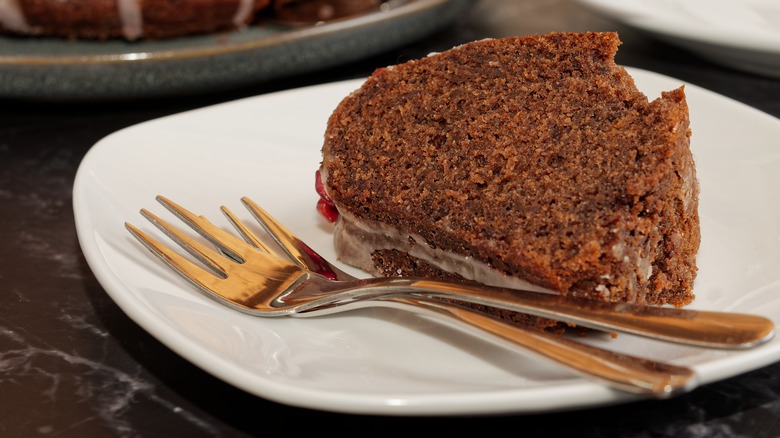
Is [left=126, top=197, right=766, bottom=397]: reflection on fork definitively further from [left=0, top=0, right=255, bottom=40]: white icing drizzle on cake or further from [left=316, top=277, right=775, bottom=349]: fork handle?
[left=0, top=0, right=255, bottom=40]: white icing drizzle on cake

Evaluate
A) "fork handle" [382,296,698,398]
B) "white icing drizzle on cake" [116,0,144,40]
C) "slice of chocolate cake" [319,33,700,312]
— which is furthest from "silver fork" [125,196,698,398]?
"white icing drizzle on cake" [116,0,144,40]

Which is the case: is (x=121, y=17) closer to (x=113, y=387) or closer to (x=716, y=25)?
(x=113, y=387)

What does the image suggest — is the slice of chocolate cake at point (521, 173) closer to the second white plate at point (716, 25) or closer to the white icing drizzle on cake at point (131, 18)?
the second white plate at point (716, 25)

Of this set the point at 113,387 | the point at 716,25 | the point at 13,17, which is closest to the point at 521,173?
the point at 113,387

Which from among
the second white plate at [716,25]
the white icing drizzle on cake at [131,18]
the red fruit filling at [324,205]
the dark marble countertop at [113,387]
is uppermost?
the second white plate at [716,25]

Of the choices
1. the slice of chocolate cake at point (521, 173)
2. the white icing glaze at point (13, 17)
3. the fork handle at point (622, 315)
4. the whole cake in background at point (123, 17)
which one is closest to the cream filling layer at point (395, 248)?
the slice of chocolate cake at point (521, 173)

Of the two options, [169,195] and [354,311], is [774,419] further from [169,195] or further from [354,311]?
[169,195]
